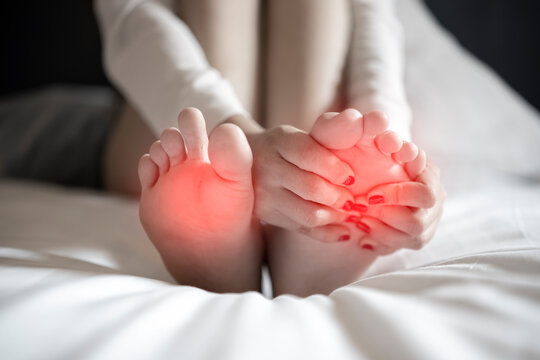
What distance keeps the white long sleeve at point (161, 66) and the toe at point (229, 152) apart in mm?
149

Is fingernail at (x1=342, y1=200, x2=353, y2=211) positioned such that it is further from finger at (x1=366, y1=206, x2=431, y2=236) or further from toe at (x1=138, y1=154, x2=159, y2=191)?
toe at (x1=138, y1=154, x2=159, y2=191)

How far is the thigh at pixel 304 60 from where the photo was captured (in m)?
0.63

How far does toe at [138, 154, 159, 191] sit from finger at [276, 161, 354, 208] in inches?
4.7

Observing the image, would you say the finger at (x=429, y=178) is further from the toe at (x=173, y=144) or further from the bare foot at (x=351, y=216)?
the toe at (x=173, y=144)

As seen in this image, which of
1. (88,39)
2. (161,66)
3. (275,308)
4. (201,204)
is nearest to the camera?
(275,308)

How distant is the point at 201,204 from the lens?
1.44ft

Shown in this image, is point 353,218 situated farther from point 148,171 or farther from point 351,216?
point 148,171

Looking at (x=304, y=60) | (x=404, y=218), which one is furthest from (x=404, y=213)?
(x=304, y=60)

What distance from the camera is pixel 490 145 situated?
0.88 meters

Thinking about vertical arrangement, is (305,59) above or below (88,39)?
above

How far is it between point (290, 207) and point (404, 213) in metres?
0.10

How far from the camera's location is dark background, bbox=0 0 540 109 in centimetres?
126

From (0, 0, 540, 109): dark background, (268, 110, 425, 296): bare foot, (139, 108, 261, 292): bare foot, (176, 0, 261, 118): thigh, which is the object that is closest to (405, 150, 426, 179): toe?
(268, 110, 425, 296): bare foot

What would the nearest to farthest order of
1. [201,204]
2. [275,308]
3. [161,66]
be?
[275,308], [201,204], [161,66]
